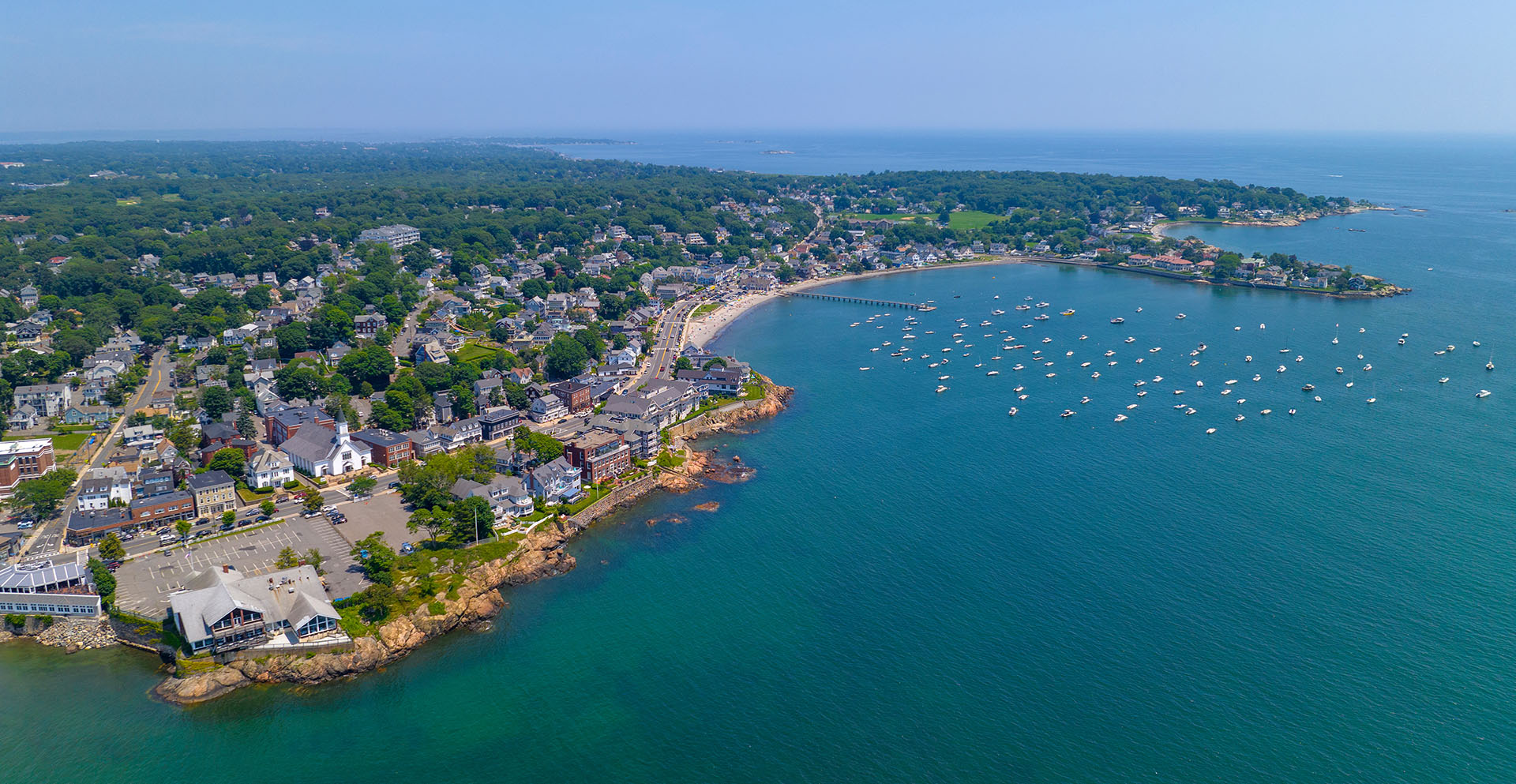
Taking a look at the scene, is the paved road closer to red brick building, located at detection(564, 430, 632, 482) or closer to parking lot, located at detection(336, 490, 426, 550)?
parking lot, located at detection(336, 490, 426, 550)

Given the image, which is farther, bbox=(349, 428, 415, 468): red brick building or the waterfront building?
bbox=(349, 428, 415, 468): red brick building

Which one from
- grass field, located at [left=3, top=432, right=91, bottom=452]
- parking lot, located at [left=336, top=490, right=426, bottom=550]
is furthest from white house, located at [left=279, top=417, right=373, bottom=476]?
grass field, located at [left=3, top=432, right=91, bottom=452]

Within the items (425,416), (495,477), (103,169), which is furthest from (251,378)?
(103,169)

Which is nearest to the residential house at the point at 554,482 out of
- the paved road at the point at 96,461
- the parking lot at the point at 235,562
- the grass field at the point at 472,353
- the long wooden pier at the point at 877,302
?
the parking lot at the point at 235,562

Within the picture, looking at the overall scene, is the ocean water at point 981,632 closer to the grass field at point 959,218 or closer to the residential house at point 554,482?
the residential house at point 554,482

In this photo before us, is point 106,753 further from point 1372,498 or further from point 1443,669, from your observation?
point 1372,498

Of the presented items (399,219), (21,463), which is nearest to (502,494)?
(21,463)
